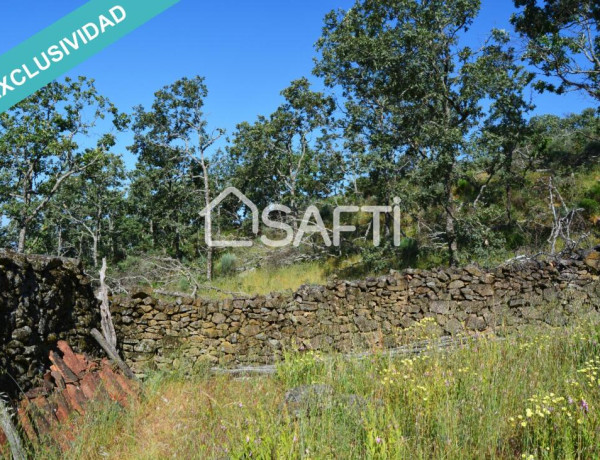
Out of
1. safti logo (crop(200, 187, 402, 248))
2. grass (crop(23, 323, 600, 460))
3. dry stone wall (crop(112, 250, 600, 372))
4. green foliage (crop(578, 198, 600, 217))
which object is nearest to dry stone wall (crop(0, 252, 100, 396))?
grass (crop(23, 323, 600, 460))

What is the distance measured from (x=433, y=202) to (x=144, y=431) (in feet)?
43.4

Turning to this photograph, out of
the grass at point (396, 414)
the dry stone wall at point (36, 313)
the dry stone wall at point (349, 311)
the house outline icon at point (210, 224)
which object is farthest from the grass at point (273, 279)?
the grass at point (396, 414)

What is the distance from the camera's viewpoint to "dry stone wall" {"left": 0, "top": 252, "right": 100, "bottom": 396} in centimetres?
514

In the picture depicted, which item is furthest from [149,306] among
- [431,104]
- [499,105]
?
[499,105]

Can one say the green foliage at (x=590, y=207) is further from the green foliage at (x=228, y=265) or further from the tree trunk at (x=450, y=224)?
the green foliage at (x=228, y=265)

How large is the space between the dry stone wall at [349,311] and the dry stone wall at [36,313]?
2.47m

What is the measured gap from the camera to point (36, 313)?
5723mm

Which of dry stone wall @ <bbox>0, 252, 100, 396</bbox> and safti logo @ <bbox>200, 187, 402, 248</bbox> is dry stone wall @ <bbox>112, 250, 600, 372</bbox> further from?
safti logo @ <bbox>200, 187, 402, 248</bbox>

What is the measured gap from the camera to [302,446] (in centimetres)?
316

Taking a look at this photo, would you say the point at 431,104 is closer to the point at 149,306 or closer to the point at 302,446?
the point at 149,306

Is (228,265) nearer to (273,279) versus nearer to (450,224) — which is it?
(273,279)

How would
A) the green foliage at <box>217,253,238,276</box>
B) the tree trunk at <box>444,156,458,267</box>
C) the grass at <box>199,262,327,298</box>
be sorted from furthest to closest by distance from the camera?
1. the green foliage at <box>217,253,238,276</box>
2. the grass at <box>199,262,327,298</box>
3. the tree trunk at <box>444,156,458,267</box>

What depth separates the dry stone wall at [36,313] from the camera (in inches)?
202

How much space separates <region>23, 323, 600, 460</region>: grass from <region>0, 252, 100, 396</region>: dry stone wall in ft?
3.65
